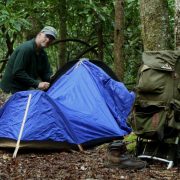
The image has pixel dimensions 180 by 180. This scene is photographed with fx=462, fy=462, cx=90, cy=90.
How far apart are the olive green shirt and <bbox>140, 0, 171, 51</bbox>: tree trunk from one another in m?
1.75

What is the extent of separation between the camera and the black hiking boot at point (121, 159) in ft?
17.3

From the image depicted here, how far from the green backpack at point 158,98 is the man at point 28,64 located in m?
2.18

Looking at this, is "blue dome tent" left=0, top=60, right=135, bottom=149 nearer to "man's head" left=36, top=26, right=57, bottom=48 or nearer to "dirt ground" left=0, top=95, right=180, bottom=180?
"dirt ground" left=0, top=95, right=180, bottom=180

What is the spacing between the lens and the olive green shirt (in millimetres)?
7105

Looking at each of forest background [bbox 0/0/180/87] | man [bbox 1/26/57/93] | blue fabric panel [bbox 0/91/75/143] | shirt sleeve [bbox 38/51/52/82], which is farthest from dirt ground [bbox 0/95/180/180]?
forest background [bbox 0/0/180/87]

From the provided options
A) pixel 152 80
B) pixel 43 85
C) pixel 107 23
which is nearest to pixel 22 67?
pixel 43 85

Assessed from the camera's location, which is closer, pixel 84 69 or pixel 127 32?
pixel 84 69

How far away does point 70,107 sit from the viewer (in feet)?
23.5

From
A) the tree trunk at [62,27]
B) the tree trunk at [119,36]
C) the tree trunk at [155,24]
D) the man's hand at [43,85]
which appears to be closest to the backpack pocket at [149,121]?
the tree trunk at [155,24]

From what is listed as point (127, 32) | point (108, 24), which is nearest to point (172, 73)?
point (108, 24)

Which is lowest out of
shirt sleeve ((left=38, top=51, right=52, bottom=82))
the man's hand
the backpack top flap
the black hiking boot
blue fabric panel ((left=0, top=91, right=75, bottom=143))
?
the black hiking boot

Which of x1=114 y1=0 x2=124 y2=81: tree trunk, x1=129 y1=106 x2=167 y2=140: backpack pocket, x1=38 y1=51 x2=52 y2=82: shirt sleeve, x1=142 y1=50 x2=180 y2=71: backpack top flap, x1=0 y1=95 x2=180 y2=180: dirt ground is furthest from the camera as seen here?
x1=114 y1=0 x2=124 y2=81: tree trunk

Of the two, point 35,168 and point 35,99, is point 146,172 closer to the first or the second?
point 35,168

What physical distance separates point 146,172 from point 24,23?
13.2 feet
